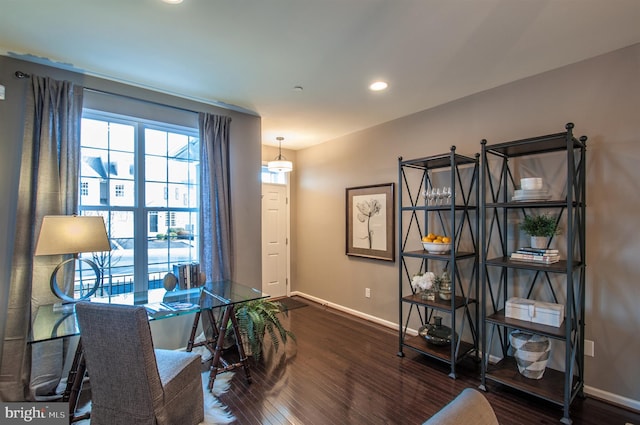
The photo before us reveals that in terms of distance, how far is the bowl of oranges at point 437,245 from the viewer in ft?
9.63

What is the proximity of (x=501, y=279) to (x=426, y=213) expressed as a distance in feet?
3.29

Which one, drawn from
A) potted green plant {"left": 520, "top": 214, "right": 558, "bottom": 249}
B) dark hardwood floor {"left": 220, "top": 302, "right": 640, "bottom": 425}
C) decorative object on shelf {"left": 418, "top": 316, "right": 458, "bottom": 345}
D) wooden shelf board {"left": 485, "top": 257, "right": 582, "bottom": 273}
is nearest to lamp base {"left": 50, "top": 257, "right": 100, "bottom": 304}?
dark hardwood floor {"left": 220, "top": 302, "right": 640, "bottom": 425}

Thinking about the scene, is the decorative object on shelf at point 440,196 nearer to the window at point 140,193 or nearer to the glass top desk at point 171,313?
the glass top desk at point 171,313

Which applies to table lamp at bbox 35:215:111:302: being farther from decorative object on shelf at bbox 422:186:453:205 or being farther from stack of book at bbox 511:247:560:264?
stack of book at bbox 511:247:560:264

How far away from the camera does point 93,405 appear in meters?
1.78

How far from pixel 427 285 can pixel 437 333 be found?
0.49 metres

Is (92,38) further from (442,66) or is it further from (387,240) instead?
(387,240)

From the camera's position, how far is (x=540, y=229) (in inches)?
95.2

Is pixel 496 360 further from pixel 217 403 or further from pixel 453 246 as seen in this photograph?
pixel 217 403

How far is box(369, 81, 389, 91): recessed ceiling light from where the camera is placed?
282cm

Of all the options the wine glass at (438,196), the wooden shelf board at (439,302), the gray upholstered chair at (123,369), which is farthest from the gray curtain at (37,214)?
the wine glass at (438,196)

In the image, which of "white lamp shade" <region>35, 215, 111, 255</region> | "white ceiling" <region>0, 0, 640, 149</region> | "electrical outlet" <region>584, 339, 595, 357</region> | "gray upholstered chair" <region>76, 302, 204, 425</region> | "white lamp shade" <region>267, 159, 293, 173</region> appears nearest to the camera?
"gray upholstered chair" <region>76, 302, 204, 425</region>

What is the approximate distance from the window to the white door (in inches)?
73.5

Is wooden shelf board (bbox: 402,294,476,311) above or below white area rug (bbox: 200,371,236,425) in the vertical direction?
above
